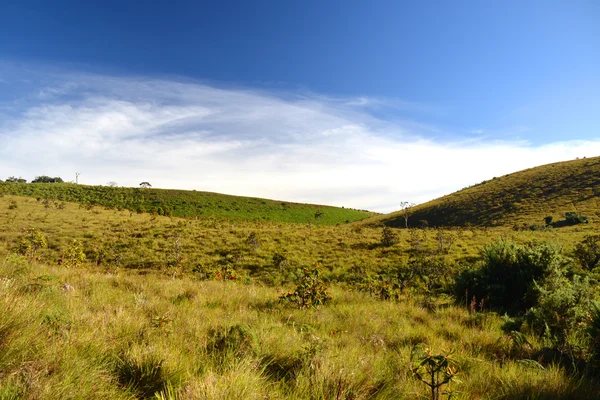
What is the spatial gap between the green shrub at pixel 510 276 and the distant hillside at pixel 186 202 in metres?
50.4

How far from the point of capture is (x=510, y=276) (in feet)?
25.7

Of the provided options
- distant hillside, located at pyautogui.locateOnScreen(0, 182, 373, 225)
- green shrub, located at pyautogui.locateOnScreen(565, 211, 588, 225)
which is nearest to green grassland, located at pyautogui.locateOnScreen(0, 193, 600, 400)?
green shrub, located at pyautogui.locateOnScreen(565, 211, 588, 225)

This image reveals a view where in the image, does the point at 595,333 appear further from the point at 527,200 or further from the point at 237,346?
the point at 527,200

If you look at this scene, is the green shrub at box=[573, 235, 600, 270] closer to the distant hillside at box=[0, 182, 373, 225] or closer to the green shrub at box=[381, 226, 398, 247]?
the green shrub at box=[381, 226, 398, 247]

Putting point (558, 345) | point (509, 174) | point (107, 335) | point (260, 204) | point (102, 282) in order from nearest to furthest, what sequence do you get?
1. point (107, 335)
2. point (558, 345)
3. point (102, 282)
4. point (509, 174)
5. point (260, 204)

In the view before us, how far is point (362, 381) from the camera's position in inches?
113

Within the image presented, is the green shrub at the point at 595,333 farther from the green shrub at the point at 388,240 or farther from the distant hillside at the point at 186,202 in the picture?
the distant hillside at the point at 186,202

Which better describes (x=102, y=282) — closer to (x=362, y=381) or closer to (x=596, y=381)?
(x=362, y=381)

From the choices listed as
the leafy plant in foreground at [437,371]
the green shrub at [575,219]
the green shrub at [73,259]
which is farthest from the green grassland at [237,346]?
the green shrub at [575,219]

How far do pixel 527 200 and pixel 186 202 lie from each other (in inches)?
2608

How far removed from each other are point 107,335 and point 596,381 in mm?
5459

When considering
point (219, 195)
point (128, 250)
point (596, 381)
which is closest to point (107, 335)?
point (596, 381)

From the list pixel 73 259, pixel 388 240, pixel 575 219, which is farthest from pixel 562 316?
pixel 575 219

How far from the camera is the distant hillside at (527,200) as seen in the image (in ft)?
133
